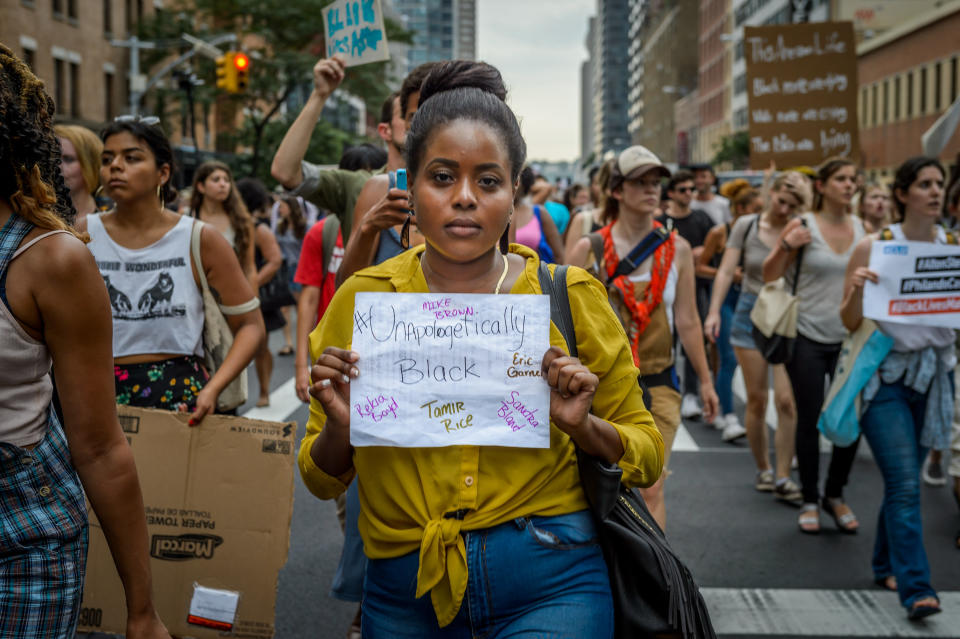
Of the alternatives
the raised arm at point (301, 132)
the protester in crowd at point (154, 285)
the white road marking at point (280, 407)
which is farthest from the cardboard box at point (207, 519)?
the white road marking at point (280, 407)

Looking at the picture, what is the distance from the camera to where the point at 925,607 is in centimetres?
493

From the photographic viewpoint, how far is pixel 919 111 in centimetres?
4394

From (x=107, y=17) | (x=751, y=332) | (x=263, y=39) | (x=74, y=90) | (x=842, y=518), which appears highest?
(x=107, y=17)

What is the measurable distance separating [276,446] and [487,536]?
1.50m

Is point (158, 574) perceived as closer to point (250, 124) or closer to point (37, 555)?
point (37, 555)

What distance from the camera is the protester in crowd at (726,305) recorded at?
9.34m

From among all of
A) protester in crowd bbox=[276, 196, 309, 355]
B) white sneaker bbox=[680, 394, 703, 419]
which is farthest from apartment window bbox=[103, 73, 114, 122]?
white sneaker bbox=[680, 394, 703, 419]

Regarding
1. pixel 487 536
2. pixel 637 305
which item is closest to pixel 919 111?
pixel 637 305

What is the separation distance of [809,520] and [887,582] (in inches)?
40.9

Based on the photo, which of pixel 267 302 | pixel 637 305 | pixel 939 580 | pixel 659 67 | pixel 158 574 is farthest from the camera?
pixel 659 67

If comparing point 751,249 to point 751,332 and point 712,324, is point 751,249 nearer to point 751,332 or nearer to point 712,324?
point 712,324

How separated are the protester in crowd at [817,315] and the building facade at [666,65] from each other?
101 m

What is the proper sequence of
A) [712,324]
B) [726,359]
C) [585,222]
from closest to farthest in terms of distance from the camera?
[712,324], [585,222], [726,359]

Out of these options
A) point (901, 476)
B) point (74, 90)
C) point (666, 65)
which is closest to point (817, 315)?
point (901, 476)
